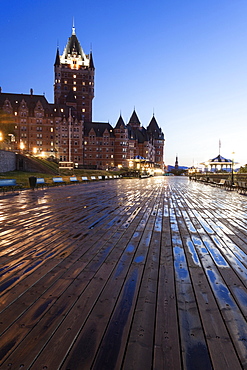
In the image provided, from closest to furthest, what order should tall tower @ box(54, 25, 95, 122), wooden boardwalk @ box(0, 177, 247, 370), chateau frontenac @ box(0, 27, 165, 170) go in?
wooden boardwalk @ box(0, 177, 247, 370), chateau frontenac @ box(0, 27, 165, 170), tall tower @ box(54, 25, 95, 122)

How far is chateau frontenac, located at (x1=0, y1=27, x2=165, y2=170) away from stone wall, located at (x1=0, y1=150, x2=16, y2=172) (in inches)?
912

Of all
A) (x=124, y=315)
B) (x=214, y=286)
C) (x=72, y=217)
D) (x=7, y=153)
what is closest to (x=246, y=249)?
(x=214, y=286)

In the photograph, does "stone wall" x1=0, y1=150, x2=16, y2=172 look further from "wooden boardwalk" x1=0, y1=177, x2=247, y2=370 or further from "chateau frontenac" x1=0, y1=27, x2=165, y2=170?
"wooden boardwalk" x1=0, y1=177, x2=247, y2=370

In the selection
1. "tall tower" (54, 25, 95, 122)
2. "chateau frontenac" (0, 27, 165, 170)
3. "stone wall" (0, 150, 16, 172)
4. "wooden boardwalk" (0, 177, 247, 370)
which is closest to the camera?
"wooden boardwalk" (0, 177, 247, 370)

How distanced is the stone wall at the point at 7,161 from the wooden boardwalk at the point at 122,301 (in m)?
31.1

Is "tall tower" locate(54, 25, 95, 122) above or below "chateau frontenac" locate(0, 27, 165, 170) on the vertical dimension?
above

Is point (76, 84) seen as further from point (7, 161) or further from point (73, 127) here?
point (7, 161)

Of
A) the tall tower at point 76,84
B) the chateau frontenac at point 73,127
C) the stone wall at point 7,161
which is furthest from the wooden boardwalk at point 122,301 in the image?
the tall tower at point 76,84

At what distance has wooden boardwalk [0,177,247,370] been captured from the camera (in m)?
1.98

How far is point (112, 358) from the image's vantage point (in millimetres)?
1925

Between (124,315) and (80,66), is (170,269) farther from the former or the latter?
(80,66)

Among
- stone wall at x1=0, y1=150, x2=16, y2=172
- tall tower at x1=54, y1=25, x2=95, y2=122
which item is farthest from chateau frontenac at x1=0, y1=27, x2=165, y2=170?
stone wall at x1=0, y1=150, x2=16, y2=172

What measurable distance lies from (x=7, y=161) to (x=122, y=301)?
37.0 m

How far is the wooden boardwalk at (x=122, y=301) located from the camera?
198cm
